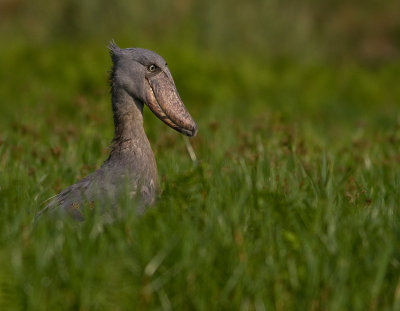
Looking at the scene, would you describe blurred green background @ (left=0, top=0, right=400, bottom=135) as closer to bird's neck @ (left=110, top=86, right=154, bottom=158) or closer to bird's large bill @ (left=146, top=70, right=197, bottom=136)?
bird's neck @ (left=110, top=86, right=154, bottom=158)

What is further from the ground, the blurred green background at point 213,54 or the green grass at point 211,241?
the green grass at point 211,241

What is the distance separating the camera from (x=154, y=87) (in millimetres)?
3951

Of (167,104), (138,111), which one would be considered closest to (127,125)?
(138,111)

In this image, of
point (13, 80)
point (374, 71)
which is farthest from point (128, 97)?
point (374, 71)

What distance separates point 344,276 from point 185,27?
1179cm

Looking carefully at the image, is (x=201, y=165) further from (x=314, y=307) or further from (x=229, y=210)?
(x=314, y=307)

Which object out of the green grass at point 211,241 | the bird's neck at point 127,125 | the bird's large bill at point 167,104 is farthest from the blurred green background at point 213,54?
the bird's large bill at point 167,104

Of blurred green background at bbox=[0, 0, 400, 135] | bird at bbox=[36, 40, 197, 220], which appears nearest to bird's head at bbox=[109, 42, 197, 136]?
bird at bbox=[36, 40, 197, 220]

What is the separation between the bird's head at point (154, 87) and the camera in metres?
3.94

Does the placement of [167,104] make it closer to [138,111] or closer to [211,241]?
[138,111]

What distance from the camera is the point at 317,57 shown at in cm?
1642

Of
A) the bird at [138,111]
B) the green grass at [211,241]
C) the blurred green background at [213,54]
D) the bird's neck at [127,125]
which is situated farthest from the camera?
the blurred green background at [213,54]

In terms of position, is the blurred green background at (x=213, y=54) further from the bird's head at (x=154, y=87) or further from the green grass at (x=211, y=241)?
the bird's head at (x=154, y=87)

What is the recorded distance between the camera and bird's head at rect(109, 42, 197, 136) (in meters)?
3.94
